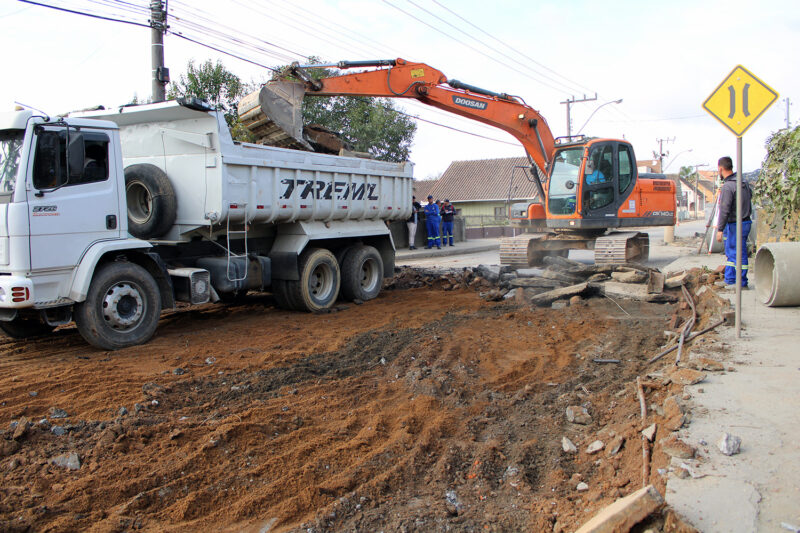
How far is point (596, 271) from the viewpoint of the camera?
11805mm

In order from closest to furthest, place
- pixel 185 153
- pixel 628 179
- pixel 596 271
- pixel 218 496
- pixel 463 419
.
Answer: pixel 218 496 → pixel 463 419 → pixel 185 153 → pixel 596 271 → pixel 628 179

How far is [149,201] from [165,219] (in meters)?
0.33

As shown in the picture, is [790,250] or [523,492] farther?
[790,250]

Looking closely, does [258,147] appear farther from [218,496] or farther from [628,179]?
[628,179]

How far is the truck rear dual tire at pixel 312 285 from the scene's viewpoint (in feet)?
31.6

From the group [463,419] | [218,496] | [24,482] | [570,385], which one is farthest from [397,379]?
[24,482]

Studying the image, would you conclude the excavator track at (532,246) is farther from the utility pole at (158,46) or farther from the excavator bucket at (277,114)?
the utility pole at (158,46)

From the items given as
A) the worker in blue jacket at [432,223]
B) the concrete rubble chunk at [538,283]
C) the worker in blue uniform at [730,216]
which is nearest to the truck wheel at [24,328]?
the concrete rubble chunk at [538,283]

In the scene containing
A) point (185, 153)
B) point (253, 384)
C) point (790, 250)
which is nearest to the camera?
point (253, 384)

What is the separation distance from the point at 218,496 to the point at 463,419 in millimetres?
2081

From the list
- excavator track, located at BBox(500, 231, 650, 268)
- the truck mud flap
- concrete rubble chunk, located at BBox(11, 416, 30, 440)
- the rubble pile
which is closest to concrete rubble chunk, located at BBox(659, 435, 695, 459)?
concrete rubble chunk, located at BBox(11, 416, 30, 440)

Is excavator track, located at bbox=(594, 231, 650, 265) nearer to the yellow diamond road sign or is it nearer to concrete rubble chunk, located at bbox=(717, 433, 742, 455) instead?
the yellow diamond road sign

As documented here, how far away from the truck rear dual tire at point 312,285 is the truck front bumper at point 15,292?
3.88 meters

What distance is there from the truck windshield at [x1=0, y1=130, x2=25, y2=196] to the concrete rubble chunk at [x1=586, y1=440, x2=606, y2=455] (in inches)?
243
